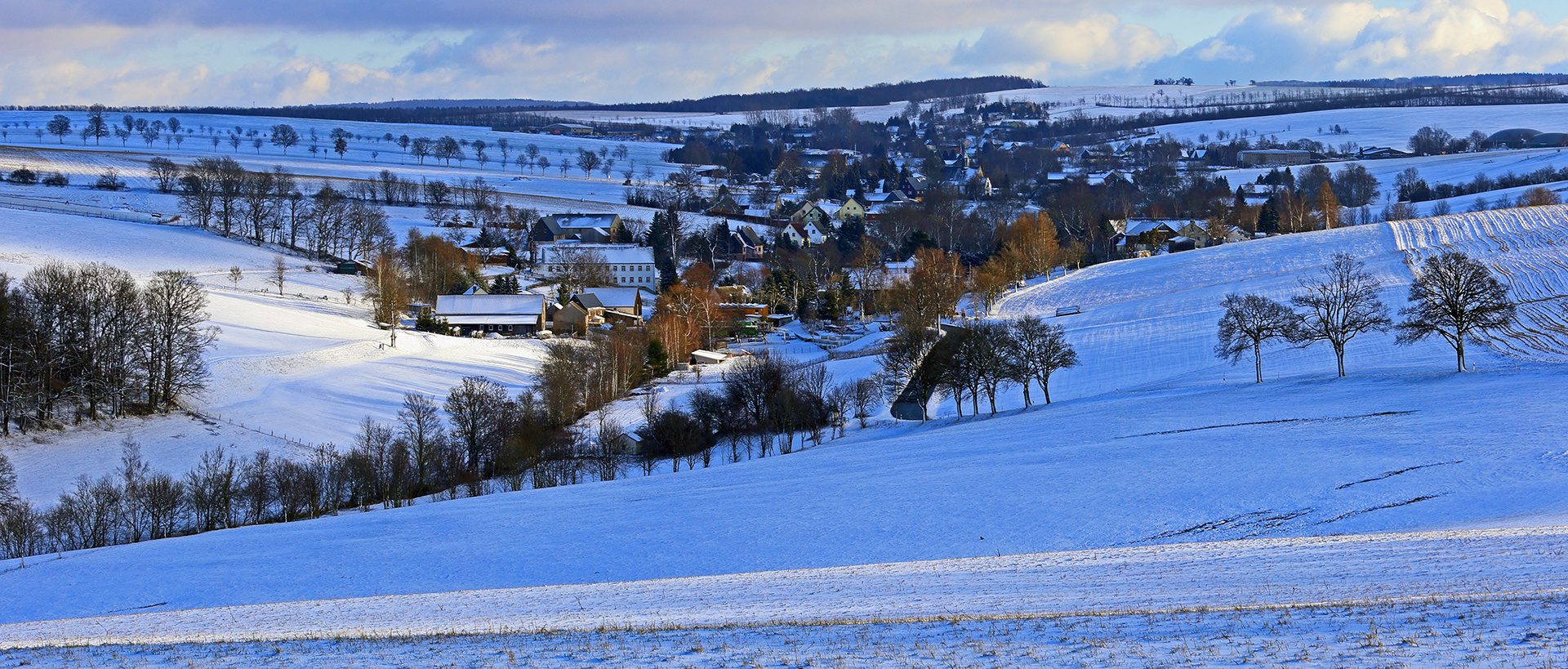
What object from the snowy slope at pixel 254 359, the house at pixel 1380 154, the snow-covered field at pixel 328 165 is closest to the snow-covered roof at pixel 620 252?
the snowy slope at pixel 254 359

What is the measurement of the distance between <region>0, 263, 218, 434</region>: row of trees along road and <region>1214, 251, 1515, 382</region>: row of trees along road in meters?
48.5

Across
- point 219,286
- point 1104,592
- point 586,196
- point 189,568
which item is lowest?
point 189,568

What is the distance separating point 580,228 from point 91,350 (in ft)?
249

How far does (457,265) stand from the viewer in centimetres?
9006

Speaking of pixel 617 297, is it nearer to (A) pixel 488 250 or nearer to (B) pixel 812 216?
(A) pixel 488 250

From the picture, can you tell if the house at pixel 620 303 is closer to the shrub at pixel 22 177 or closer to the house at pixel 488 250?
the house at pixel 488 250

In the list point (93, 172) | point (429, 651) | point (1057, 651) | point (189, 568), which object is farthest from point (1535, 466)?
point (93, 172)

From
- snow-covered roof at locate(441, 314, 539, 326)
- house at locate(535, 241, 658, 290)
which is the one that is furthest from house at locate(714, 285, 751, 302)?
snow-covered roof at locate(441, 314, 539, 326)

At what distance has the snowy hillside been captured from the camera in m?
22.0

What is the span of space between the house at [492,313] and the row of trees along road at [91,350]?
26324 millimetres

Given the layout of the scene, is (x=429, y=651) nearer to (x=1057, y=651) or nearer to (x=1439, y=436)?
Answer: (x=1057, y=651)

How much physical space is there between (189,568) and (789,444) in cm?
2516

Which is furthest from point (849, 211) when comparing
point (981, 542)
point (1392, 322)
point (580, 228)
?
point (981, 542)

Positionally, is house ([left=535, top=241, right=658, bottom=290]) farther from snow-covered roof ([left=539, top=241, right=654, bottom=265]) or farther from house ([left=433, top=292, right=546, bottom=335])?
house ([left=433, top=292, right=546, bottom=335])
